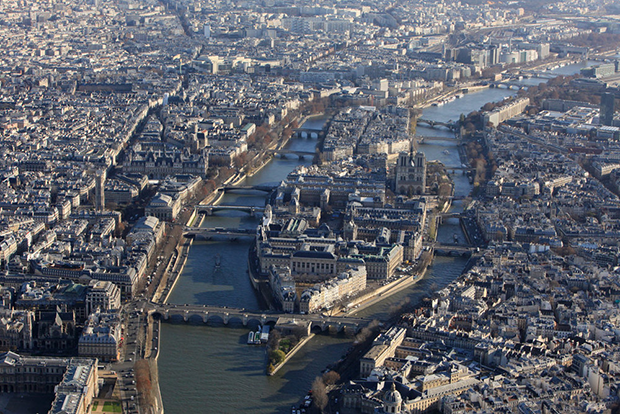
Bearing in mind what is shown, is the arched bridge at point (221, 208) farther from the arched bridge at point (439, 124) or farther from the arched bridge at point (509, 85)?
the arched bridge at point (509, 85)

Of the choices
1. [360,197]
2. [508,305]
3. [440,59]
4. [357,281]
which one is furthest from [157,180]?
[440,59]

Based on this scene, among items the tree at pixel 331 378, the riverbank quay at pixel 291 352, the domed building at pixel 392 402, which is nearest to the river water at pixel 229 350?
the riverbank quay at pixel 291 352

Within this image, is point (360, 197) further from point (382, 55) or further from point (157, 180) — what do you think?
point (382, 55)

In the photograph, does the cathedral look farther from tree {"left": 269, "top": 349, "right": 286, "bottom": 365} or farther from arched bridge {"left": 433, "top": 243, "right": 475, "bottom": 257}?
tree {"left": 269, "top": 349, "right": 286, "bottom": 365}

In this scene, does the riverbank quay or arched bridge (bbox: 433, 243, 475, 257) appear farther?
arched bridge (bbox: 433, 243, 475, 257)

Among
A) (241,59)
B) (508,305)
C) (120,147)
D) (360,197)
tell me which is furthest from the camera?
(241,59)

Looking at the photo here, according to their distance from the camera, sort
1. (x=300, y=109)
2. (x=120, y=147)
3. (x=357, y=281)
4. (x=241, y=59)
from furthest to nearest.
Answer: (x=241, y=59)
(x=300, y=109)
(x=120, y=147)
(x=357, y=281)

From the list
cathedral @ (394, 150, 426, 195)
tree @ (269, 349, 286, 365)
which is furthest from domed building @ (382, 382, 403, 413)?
cathedral @ (394, 150, 426, 195)
